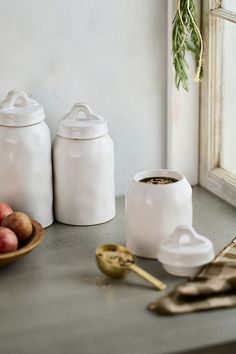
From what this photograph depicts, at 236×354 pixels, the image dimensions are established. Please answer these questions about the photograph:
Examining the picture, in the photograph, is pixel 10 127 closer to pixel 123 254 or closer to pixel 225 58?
pixel 123 254

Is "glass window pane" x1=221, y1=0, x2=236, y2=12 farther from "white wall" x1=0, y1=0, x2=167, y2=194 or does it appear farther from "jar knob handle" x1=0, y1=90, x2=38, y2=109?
"jar knob handle" x1=0, y1=90, x2=38, y2=109

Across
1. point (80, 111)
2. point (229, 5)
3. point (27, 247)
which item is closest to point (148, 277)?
point (27, 247)

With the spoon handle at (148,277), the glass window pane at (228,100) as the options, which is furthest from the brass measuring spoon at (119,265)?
the glass window pane at (228,100)

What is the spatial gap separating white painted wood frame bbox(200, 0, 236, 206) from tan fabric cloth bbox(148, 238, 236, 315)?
0.43m

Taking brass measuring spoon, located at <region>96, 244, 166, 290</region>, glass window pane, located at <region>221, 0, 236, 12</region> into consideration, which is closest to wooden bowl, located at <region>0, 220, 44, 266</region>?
brass measuring spoon, located at <region>96, 244, 166, 290</region>

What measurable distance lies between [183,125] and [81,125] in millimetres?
319

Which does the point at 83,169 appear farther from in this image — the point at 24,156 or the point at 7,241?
the point at 7,241

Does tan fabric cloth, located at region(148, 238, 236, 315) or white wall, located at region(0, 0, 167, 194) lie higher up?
white wall, located at region(0, 0, 167, 194)

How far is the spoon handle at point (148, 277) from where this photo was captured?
1598 millimetres

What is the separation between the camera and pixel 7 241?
1664mm

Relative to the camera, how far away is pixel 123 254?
1672 mm

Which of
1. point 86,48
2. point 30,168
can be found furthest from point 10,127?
point 86,48

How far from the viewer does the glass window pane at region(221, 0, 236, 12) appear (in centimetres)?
194

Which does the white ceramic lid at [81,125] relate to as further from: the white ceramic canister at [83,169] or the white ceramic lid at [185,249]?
the white ceramic lid at [185,249]
